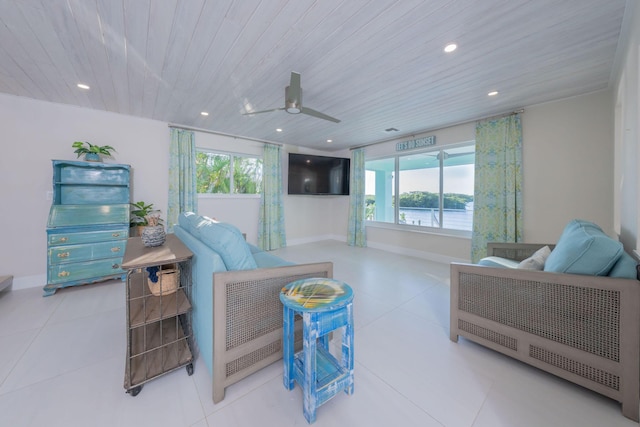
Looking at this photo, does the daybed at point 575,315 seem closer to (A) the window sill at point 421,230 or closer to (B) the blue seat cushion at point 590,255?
(B) the blue seat cushion at point 590,255

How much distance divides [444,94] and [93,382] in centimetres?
411

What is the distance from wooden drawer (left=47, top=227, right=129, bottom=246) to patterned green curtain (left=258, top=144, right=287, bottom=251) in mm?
2403

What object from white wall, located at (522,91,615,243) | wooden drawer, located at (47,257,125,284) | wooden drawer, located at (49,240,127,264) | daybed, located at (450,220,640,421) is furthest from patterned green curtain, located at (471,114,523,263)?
wooden drawer, located at (47,257,125,284)

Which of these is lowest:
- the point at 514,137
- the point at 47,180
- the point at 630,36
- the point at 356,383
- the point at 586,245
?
the point at 356,383

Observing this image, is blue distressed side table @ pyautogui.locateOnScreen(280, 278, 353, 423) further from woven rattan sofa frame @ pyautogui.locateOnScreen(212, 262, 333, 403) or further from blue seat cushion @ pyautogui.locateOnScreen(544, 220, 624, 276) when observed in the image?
blue seat cushion @ pyautogui.locateOnScreen(544, 220, 624, 276)

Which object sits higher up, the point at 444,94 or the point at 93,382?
the point at 444,94

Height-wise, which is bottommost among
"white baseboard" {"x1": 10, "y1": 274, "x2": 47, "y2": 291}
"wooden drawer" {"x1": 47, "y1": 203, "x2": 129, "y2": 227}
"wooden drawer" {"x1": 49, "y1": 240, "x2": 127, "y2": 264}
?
"white baseboard" {"x1": 10, "y1": 274, "x2": 47, "y2": 291}

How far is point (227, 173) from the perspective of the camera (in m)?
Answer: 4.62

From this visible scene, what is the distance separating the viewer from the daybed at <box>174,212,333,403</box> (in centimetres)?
123

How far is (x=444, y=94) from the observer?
267cm

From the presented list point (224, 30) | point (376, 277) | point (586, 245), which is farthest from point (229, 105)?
point (586, 245)

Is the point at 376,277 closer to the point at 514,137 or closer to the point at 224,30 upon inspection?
the point at 514,137

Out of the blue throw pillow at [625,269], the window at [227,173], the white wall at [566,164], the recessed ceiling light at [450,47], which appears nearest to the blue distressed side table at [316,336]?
the blue throw pillow at [625,269]

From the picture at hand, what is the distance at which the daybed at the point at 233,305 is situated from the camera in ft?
4.03
